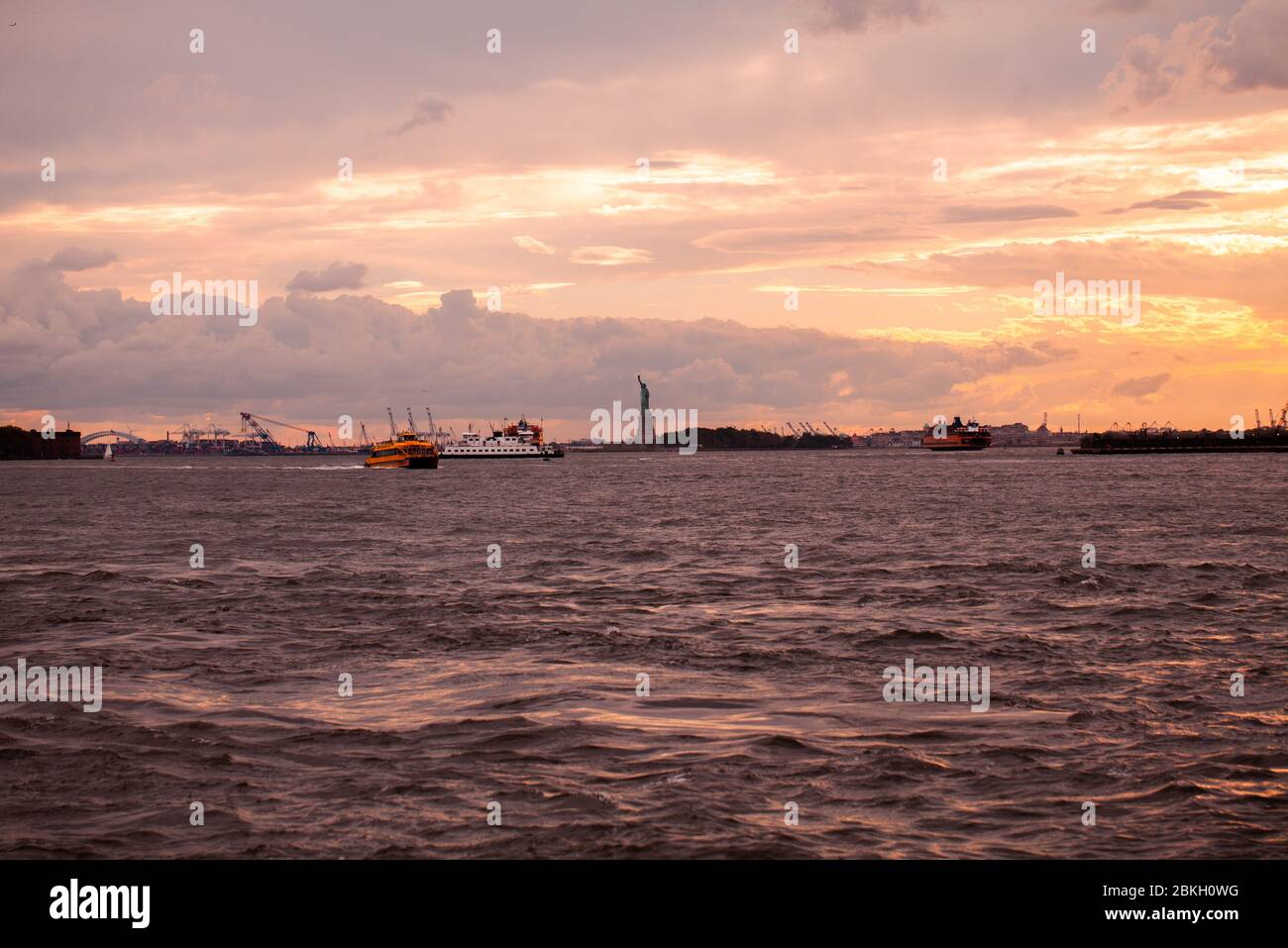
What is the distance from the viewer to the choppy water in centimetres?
1241

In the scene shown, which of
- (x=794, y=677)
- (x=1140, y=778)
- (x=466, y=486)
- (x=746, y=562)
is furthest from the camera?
(x=466, y=486)

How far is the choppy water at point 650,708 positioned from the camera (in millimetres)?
12414

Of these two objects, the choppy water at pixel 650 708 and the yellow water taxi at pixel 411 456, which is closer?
the choppy water at pixel 650 708

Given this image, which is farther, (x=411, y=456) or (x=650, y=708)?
(x=411, y=456)

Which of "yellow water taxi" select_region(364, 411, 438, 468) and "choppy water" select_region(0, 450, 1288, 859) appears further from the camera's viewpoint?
"yellow water taxi" select_region(364, 411, 438, 468)

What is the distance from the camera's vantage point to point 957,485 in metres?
117

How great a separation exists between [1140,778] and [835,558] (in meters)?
28.8

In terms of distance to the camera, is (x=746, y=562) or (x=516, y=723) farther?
(x=746, y=562)

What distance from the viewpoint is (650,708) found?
17812 mm

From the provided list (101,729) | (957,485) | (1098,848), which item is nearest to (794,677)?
(1098,848)
